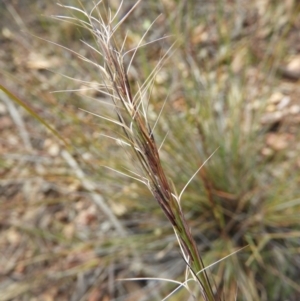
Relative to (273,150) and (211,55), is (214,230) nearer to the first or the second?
(273,150)

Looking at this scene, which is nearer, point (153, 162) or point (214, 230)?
point (153, 162)

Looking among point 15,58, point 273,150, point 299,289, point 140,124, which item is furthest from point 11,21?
point 140,124

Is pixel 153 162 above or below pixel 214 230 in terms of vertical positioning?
above

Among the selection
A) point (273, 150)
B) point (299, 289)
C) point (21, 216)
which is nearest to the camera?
point (299, 289)

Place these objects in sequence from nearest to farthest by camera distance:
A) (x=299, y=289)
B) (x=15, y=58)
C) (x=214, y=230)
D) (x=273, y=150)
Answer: (x=299, y=289), (x=214, y=230), (x=273, y=150), (x=15, y=58)

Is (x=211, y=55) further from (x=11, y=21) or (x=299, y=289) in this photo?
(x=299, y=289)

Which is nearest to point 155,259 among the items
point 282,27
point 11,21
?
point 282,27

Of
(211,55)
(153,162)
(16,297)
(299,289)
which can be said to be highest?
(153,162)
